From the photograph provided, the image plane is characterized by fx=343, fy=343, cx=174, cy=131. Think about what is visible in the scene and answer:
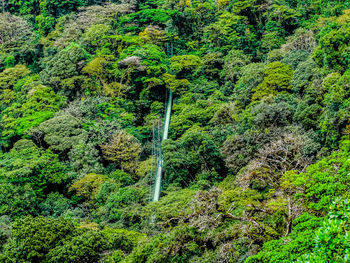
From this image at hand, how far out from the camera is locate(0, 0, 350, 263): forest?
11.1 metres

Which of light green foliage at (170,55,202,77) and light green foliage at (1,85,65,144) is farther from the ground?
light green foliage at (170,55,202,77)

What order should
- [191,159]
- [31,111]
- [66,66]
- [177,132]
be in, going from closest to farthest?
[191,159] → [177,132] → [31,111] → [66,66]

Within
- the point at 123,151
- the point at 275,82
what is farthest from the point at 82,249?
the point at 275,82

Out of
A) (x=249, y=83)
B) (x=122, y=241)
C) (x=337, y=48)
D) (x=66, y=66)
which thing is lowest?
(x=122, y=241)

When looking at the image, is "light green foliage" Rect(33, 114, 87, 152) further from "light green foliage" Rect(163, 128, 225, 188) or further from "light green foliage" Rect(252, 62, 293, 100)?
"light green foliage" Rect(252, 62, 293, 100)

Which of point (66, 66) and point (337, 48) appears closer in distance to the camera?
point (337, 48)

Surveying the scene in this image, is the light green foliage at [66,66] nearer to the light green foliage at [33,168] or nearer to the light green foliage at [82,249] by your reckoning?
the light green foliage at [33,168]

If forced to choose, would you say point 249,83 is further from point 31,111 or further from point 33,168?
point 31,111

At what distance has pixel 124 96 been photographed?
3328 cm

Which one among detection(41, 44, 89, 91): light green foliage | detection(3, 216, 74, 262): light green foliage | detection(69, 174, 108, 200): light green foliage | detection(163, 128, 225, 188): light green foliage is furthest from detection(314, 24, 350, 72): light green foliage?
detection(41, 44, 89, 91): light green foliage

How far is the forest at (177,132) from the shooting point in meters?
11.1

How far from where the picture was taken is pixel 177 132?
2805 cm

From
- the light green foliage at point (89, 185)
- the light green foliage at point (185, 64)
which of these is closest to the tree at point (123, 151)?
the light green foliage at point (89, 185)

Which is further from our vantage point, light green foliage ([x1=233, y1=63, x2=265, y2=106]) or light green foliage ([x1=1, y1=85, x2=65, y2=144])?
light green foliage ([x1=1, y1=85, x2=65, y2=144])
